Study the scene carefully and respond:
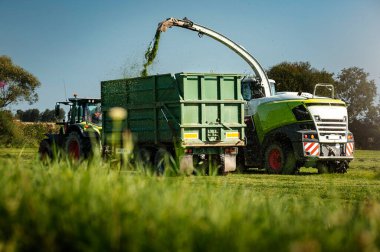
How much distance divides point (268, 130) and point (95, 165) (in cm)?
1382

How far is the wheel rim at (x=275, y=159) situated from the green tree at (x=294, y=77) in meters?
36.9

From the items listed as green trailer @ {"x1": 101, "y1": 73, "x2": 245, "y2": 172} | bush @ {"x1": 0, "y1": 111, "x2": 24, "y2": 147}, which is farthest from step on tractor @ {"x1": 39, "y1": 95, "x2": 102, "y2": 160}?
bush @ {"x1": 0, "y1": 111, "x2": 24, "y2": 147}

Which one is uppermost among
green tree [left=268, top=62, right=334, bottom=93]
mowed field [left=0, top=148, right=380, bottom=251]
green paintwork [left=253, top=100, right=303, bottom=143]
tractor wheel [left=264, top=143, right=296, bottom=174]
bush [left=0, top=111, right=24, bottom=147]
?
green tree [left=268, top=62, right=334, bottom=93]

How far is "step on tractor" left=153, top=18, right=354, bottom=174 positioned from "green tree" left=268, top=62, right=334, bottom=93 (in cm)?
3613

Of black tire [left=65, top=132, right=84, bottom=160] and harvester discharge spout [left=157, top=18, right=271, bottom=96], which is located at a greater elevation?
harvester discharge spout [left=157, top=18, right=271, bottom=96]

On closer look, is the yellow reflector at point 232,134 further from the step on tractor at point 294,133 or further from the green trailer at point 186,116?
the step on tractor at point 294,133

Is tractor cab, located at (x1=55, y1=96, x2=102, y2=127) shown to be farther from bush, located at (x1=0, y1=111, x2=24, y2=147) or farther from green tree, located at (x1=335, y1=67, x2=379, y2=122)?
green tree, located at (x1=335, y1=67, x2=379, y2=122)

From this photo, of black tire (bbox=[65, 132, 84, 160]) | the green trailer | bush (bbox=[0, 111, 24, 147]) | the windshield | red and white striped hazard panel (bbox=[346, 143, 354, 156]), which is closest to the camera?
the green trailer

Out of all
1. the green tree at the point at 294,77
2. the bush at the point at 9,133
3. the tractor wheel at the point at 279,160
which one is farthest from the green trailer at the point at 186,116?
the green tree at the point at 294,77

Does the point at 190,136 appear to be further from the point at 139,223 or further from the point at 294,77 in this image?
the point at 294,77

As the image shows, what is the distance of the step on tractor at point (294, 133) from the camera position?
18.8 meters

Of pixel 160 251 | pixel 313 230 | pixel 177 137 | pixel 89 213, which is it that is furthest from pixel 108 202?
pixel 177 137

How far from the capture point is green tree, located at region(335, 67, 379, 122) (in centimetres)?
7075

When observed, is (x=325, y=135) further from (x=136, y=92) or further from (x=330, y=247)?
(x=330, y=247)
